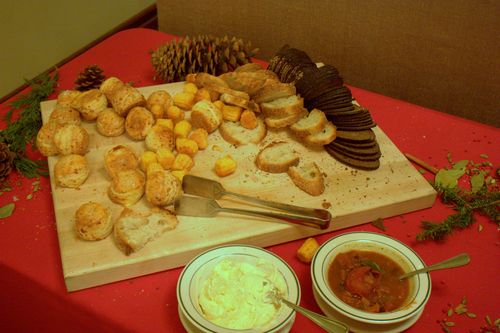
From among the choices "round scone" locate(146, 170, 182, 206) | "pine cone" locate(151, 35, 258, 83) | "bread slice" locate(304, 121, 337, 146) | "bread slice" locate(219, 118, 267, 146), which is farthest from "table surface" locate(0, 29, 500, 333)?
"pine cone" locate(151, 35, 258, 83)

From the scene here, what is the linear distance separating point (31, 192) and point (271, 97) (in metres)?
1.10

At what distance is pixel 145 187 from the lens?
1.87 metres

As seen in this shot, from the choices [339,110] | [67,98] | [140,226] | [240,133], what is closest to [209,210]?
[140,226]

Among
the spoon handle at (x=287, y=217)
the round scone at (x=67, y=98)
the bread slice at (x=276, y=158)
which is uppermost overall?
the round scone at (x=67, y=98)

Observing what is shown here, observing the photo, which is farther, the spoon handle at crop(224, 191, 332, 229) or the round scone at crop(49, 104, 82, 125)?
the round scone at crop(49, 104, 82, 125)

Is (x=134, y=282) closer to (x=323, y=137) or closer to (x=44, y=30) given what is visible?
(x=323, y=137)

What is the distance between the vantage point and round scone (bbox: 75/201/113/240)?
168 cm

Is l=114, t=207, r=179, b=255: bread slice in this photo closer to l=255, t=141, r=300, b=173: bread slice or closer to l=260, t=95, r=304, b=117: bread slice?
l=255, t=141, r=300, b=173: bread slice

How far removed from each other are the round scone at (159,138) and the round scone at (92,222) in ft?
1.41

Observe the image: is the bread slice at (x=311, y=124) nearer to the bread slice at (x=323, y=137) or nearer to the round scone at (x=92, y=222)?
the bread slice at (x=323, y=137)

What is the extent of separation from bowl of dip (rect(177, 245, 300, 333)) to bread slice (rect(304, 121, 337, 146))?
2.36 feet

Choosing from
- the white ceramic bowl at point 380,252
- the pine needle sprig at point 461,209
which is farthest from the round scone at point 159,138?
the pine needle sprig at point 461,209

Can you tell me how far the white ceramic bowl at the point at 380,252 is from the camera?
1.41 m

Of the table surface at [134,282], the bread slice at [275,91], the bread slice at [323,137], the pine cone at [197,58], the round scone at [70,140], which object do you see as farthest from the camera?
the pine cone at [197,58]
